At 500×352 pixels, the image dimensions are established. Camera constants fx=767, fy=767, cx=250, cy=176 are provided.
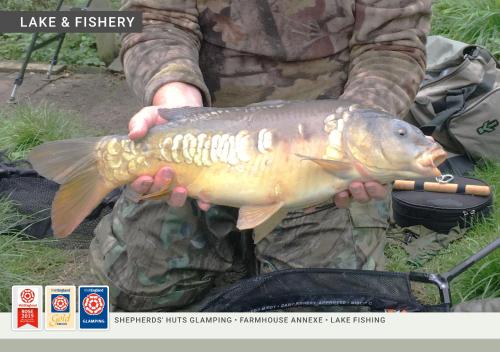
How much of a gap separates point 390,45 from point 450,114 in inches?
38.1

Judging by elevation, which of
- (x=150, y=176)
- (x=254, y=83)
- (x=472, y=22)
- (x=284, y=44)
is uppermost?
(x=472, y=22)

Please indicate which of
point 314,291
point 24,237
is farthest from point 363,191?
point 24,237

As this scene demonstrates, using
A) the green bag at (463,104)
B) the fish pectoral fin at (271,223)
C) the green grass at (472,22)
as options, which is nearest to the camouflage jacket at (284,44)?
the fish pectoral fin at (271,223)

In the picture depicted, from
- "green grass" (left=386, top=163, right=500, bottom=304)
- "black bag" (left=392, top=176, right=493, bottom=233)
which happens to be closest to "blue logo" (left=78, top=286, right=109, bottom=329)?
"green grass" (left=386, top=163, right=500, bottom=304)

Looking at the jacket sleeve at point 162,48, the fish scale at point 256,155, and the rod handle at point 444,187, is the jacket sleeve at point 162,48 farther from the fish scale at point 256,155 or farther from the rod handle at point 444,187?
the rod handle at point 444,187

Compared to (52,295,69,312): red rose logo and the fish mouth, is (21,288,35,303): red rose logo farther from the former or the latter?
the fish mouth

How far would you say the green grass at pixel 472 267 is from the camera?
2.14 metres

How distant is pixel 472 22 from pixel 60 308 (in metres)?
3.05

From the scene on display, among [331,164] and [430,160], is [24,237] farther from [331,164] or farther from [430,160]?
[430,160]

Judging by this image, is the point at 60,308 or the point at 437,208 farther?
the point at 437,208

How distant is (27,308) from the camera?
173cm

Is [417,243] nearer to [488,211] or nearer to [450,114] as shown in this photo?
[488,211]

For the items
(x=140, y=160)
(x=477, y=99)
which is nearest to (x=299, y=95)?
(x=140, y=160)

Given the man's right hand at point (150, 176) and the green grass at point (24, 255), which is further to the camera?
the green grass at point (24, 255)
